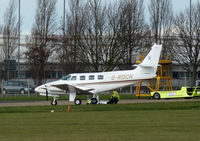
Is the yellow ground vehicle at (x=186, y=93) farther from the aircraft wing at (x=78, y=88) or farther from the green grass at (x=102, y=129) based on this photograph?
the green grass at (x=102, y=129)

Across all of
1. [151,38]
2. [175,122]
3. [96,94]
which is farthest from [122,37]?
[175,122]

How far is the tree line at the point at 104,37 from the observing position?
191 ft

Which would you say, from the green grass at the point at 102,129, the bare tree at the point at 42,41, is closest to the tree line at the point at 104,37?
the bare tree at the point at 42,41

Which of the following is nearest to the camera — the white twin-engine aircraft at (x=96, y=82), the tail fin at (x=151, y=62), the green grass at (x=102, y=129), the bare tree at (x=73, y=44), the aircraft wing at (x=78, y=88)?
the green grass at (x=102, y=129)

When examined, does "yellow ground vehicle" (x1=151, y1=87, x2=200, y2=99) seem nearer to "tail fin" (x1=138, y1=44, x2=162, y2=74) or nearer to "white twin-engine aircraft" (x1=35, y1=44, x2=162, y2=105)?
"tail fin" (x1=138, y1=44, x2=162, y2=74)

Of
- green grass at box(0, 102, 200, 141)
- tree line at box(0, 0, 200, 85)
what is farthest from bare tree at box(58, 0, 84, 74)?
green grass at box(0, 102, 200, 141)

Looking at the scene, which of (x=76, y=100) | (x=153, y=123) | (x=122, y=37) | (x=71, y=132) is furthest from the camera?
(x=122, y=37)

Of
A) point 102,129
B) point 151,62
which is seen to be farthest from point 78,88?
point 102,129

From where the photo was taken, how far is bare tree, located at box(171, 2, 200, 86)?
60.0m

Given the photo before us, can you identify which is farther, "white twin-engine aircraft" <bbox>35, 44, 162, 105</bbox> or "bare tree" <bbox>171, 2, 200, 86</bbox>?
"bare tree" <bbox>171, 2, 200, 86</bbox>

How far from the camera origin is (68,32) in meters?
60.5

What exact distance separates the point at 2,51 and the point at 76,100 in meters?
28.5

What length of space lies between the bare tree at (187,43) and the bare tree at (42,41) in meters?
15.9

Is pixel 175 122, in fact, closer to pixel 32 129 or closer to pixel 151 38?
pixel 32 129
